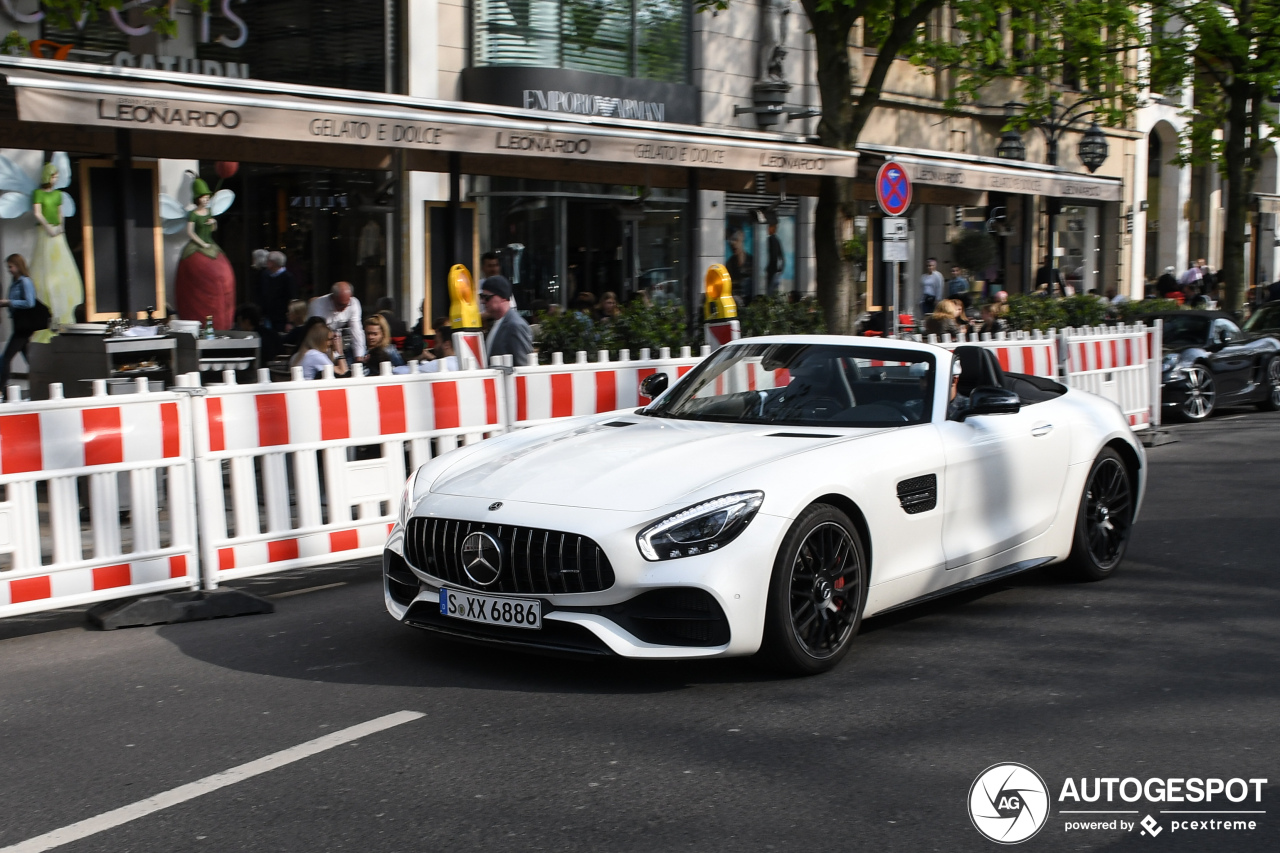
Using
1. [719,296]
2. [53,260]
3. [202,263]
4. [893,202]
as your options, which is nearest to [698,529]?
[719,296]

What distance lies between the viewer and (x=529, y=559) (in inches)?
214

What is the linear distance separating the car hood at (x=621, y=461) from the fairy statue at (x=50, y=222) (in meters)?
12.0

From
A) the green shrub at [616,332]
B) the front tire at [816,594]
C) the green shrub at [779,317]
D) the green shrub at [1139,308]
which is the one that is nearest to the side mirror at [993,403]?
the front tire at [816,594]

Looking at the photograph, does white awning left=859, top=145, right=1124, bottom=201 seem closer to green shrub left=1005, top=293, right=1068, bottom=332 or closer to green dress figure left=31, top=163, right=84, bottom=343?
green shrub left=1005, top=293, right=1068, bottom=332

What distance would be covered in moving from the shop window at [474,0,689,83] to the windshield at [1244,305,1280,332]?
1027cm

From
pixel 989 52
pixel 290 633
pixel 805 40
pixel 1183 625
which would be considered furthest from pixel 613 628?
pixel 805 40

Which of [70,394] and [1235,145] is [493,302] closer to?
[70,394]

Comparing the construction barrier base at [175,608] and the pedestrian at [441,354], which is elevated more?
the pedestrian at [441,354]

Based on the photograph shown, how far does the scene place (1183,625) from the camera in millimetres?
6711

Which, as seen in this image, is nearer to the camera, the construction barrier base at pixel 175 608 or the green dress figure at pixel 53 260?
the construction barrier base at pixel 175 608

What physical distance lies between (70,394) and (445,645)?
6.75 metres

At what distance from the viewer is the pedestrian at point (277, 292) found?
1750 centimetres

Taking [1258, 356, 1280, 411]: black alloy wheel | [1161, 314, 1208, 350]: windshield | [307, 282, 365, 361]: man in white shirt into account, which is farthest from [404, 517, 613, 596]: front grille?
[1258, 356, 1280, 411]: black alloy wheel

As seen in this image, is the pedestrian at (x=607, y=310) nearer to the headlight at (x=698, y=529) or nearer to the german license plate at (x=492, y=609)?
the german license plate at (x=492, y=609)
